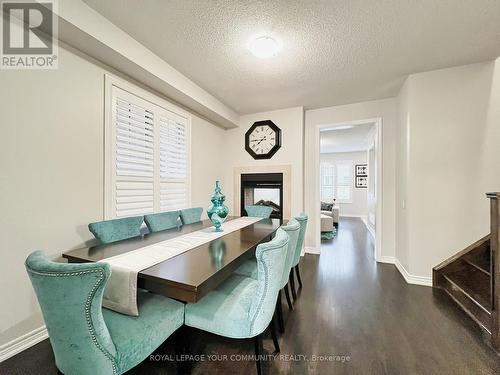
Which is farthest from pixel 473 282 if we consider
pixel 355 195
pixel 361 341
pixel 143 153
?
pixel 355 195

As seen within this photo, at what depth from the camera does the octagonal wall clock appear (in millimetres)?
3932

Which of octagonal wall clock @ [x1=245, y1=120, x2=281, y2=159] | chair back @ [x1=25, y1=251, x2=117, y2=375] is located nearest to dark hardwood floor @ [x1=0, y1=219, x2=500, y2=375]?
chair back @ [x1=25, y1=251, x2=117, y2=375]

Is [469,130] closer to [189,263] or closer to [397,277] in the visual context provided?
[397,277]

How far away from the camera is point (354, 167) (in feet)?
27.8

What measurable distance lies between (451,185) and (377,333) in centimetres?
204

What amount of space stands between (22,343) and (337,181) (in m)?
9.22

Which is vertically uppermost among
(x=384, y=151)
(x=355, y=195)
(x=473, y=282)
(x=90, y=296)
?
(x=384, y=151)

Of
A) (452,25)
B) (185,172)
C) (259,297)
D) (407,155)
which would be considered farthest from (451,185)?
(185,172)

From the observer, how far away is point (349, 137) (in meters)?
6.09

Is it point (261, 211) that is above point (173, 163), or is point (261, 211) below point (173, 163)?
below

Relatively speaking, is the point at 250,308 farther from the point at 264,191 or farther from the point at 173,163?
the point at 264,191

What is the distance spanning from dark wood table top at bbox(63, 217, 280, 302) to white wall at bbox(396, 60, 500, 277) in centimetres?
216

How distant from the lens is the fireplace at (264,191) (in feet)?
12.9

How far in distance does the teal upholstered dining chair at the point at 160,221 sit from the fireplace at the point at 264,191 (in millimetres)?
1907
